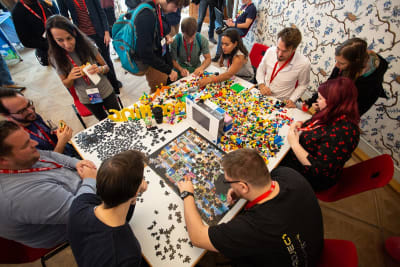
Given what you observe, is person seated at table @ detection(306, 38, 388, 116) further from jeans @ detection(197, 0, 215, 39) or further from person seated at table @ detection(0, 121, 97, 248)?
jeans @ detection(197, 0, 215, 39)

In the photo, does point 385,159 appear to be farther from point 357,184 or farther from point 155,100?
point 155,100

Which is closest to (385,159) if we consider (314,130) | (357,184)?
(357,184)

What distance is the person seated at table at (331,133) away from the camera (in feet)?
Answer: 5.66

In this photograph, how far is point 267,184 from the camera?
54.2 inches

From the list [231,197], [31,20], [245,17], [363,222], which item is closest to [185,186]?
[231,197]

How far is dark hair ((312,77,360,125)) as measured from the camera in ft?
5.71

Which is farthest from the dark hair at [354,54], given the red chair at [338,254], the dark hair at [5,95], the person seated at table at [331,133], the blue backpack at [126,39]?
the dark hair at [5,95]

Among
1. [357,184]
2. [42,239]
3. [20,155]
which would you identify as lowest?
[357,184]

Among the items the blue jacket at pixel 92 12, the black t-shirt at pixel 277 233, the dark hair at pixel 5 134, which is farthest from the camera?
the blue jacket at pixel 92 12

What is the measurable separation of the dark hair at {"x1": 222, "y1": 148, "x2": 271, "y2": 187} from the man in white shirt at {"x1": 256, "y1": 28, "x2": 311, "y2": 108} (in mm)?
1602

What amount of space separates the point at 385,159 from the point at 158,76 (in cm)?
310

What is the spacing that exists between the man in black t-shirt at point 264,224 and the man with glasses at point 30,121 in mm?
1644

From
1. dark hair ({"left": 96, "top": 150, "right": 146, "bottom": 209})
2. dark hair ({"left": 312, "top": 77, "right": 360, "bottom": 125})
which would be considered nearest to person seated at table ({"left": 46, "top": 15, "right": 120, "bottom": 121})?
dark hair ({"left": 96, "top": 150, "right": 146, "bottom": 209})

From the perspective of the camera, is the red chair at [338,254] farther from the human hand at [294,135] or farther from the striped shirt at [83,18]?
the striped shirt at [83,18]
